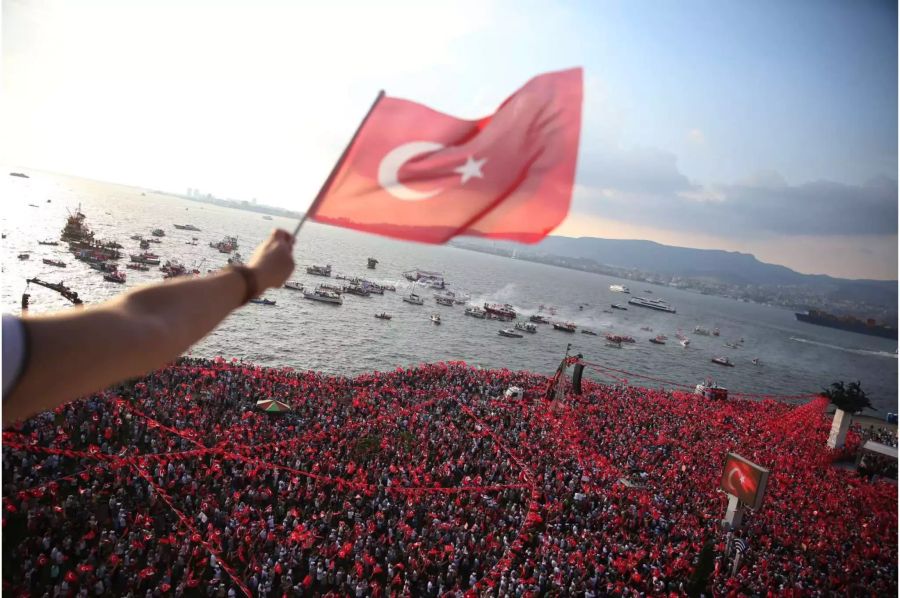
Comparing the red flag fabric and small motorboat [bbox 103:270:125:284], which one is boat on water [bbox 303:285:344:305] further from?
the red flag fabric

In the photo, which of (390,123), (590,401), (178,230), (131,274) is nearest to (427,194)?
(390,123)

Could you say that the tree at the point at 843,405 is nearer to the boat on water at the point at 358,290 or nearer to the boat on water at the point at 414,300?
the boat on water at the point at 414,300

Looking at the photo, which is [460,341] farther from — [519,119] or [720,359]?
[519,119]

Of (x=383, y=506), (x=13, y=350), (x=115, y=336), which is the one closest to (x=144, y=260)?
(x=383, y=506)

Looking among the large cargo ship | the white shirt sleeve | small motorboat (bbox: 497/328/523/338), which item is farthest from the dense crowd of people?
the large cargo ship

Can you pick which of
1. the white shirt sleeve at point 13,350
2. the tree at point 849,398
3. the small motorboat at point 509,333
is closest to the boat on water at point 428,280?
the small motorboat at point 509,333
